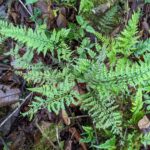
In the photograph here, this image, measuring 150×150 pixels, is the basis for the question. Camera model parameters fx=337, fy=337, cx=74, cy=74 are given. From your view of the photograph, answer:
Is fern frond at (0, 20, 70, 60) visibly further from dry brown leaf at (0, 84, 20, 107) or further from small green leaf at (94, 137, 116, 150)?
small green leaf at (94, 137, 116, 150)

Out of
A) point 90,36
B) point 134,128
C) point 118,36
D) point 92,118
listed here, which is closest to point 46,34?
point 90,36

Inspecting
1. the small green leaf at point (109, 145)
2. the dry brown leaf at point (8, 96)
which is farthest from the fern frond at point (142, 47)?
the dry brown leaf at point (8, 96)

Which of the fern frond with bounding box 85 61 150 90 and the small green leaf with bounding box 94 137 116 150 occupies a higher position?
the fern frond with bounding box 85 61 150 90

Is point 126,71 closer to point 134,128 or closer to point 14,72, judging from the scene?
point 134,128

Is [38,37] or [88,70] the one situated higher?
[38,37]

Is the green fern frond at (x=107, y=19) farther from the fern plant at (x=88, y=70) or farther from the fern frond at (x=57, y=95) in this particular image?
the fern frond at (x=57, y=95)

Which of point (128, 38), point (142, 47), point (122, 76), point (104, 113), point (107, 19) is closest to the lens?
point (122, 76)

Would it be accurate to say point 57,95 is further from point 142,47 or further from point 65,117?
point 142,47

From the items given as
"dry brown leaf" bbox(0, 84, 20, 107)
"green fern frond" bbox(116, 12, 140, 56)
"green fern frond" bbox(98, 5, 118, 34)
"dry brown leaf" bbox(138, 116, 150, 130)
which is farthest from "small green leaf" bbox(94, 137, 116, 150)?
"green fern frond" bbox(98, 5, 118, 34)

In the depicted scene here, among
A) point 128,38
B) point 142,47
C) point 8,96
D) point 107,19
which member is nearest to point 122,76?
point 128,38

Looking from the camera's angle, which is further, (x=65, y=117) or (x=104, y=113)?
(x=65, y=117)

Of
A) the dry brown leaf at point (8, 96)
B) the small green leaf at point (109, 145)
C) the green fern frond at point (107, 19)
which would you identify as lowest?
the small green leaf at point (109, 145)

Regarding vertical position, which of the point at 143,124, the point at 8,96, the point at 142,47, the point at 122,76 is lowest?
the point at 143,124

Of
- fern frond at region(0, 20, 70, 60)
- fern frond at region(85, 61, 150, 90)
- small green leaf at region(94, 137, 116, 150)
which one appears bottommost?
small green leaf at region(94, 137, 116, 150)
